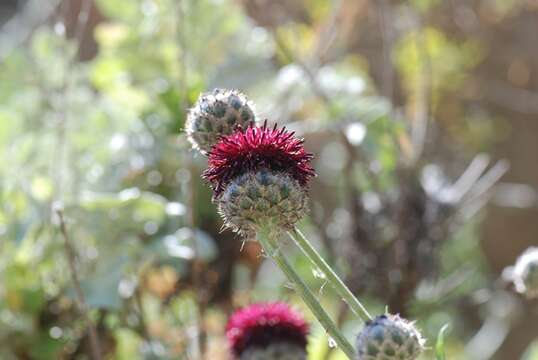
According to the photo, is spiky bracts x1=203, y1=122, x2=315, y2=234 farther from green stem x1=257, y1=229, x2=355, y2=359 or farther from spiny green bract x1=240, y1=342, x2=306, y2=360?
spiny green bract x1=240, y1=342, x2=306, y2=360

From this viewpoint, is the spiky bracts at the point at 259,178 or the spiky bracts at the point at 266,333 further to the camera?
the spiky bracts at the point at 266,333

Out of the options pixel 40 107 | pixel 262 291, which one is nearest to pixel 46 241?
pixel 40 107

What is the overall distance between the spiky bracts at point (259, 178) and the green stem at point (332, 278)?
0.02 metres

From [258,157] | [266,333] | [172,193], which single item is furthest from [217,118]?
[172,193]

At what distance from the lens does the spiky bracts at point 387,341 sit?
0.63 meters

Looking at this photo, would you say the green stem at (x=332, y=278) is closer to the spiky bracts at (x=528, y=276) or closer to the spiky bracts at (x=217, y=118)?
the spiky bracts at (x=217, y=118)

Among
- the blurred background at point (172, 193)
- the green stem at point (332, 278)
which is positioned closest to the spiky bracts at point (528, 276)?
the blurred background at point (172, 193)

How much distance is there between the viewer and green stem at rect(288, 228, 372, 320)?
26.3 inches

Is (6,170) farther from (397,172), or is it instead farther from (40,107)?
(397,172)

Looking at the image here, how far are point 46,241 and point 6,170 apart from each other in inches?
5.6

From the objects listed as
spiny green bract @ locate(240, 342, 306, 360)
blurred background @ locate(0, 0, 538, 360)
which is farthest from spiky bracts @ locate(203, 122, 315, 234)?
blurred background @ locate(0, 0, 538, 360)

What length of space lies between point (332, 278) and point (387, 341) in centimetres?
6

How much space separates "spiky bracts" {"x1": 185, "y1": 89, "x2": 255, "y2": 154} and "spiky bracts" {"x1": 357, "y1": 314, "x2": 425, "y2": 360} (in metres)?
0.20

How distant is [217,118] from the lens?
2.50 feet
